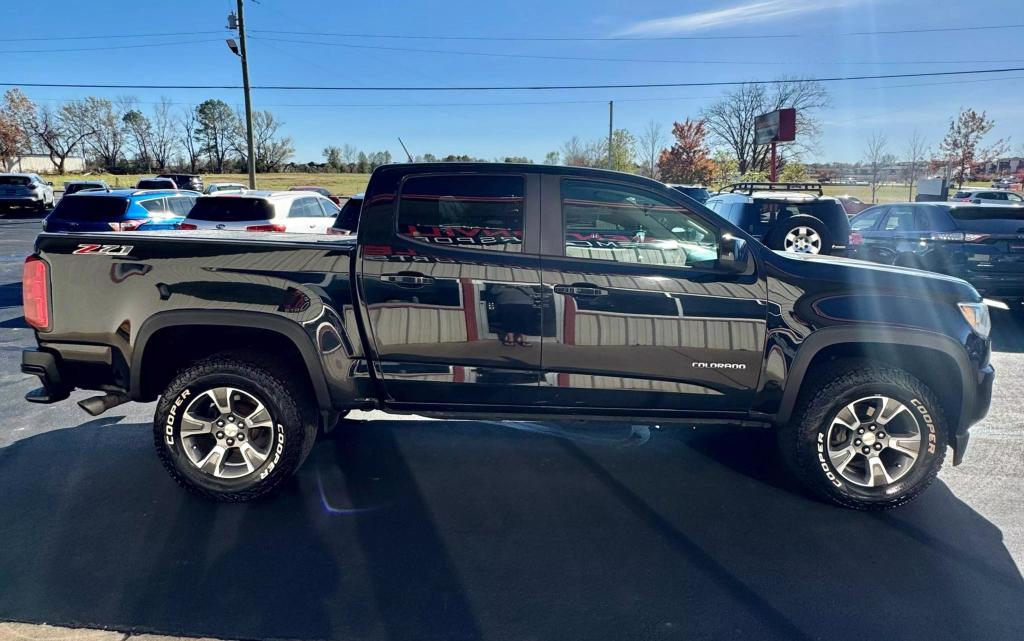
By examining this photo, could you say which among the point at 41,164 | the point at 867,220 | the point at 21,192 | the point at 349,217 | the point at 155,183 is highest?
the point at 41,164

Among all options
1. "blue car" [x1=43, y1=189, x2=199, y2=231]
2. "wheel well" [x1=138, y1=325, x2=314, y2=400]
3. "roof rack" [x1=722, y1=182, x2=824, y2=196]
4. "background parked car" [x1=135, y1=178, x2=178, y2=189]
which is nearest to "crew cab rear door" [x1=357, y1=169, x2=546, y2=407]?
"wheel well" [x1=138, y1=325, x2=314, y2=400]

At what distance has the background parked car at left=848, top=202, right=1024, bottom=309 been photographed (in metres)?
8.35

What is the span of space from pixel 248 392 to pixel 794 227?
8.32 meters

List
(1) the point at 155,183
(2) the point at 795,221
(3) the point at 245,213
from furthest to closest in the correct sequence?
(1) the point at 155,183, (3) the point at 245,213, (2) the point at 795,221

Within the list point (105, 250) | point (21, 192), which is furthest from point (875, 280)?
point (21, 192)

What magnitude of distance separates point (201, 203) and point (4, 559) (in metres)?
8.84

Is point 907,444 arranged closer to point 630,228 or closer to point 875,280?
point 875,280

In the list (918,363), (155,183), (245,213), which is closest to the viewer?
(918,363)

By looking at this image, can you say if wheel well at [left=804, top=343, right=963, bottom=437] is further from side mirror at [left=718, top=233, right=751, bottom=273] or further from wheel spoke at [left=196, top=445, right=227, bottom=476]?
wheel spoke at [left=196, top=445, right=227, bottom=476]

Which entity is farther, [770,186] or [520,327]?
[770,186]

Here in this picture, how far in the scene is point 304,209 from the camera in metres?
12.4

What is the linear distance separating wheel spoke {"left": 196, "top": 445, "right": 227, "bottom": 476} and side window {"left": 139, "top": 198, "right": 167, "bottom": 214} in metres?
10.8

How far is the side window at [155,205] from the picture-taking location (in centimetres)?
1310

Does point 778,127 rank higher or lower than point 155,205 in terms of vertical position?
higher
